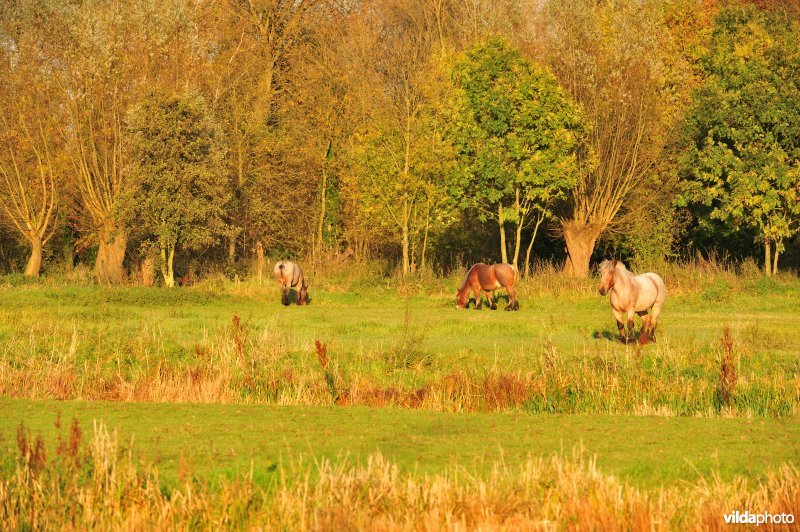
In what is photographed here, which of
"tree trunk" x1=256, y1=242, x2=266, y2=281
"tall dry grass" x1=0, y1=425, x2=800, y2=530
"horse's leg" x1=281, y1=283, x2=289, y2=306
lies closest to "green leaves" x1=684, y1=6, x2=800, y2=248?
"tree trunk" x1=256, y1=242, x2=266, y2=281

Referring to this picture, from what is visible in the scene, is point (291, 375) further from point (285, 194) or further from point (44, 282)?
point (285, 194)

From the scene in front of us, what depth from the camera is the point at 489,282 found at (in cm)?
3838

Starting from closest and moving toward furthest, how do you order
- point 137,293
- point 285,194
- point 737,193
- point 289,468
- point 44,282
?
1. point 289,468
2. point 137,293
3. point 44,282
4. point 737,193
5. point 285,194

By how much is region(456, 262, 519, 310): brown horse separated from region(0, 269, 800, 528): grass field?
169 inches

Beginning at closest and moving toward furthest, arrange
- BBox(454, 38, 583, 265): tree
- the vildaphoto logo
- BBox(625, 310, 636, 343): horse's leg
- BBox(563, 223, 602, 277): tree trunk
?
the vildaphoto logo, BBox(625, 310, 636, 343): horse's leg, BBox(454, 38, 583, 265): tree, BBox(563, 223, 602, 277): tree trunk

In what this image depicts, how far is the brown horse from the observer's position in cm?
3797

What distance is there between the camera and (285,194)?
58.5m

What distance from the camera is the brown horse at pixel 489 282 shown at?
38.0 metres

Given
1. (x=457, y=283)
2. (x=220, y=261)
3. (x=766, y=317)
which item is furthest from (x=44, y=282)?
(x=766, y=317)

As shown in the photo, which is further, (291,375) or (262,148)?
(262,148)

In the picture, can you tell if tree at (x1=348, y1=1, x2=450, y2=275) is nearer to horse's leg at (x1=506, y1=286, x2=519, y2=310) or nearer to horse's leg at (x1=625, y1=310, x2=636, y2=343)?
horse's leg at (x1=506, y1=286, x2=519, y2=310)

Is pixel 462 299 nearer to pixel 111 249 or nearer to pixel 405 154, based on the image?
pixel 405 154

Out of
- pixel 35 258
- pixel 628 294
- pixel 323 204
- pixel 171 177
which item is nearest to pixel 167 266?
pixel 171 177

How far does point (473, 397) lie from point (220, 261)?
37285mm
